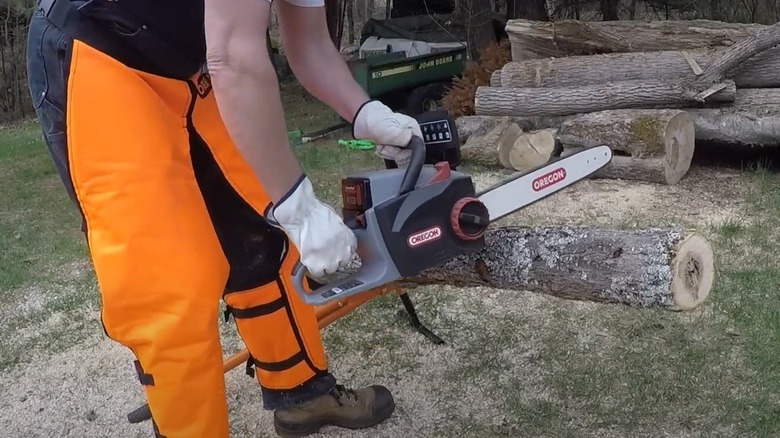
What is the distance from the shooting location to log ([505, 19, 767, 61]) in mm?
6254

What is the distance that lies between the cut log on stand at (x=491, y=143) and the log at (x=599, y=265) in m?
4.07

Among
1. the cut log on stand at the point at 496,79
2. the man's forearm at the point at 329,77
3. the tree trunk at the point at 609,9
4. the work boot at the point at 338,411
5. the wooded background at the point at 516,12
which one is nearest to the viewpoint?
the man's forearm at the point at 329,77

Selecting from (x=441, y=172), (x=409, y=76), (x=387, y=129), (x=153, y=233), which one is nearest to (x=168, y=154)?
(x=153, y=233)

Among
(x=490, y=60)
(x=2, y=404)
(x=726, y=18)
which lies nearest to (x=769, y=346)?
(x=2, y=404)

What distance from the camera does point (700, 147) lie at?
628 centimetres

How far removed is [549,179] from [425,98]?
7065mm

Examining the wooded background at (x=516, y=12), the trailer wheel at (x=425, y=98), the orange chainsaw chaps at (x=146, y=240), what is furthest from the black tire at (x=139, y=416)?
the wooded background at (x=516, y=12)

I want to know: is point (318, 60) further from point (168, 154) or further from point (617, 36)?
point (617, 36)

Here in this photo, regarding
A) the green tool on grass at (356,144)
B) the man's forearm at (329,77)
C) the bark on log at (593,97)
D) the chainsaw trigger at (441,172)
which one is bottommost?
the green tool on grass at (356,144)

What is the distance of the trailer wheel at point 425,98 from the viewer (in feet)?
29.3

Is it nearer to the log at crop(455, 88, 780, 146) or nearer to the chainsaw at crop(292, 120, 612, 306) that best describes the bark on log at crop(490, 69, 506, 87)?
the log at crop(455, 88, 780, 146)

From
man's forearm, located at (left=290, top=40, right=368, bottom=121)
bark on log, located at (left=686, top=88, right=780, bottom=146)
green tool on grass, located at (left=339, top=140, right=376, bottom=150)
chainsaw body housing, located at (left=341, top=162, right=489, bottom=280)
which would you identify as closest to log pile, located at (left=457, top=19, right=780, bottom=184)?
bark on log, located at (left=686, top=88, right=780, bottom=146)

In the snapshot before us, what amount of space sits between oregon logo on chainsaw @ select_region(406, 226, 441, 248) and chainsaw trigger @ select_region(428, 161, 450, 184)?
13cm

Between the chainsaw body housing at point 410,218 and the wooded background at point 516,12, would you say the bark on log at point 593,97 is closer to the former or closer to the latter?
the wooded background at point 516,12
